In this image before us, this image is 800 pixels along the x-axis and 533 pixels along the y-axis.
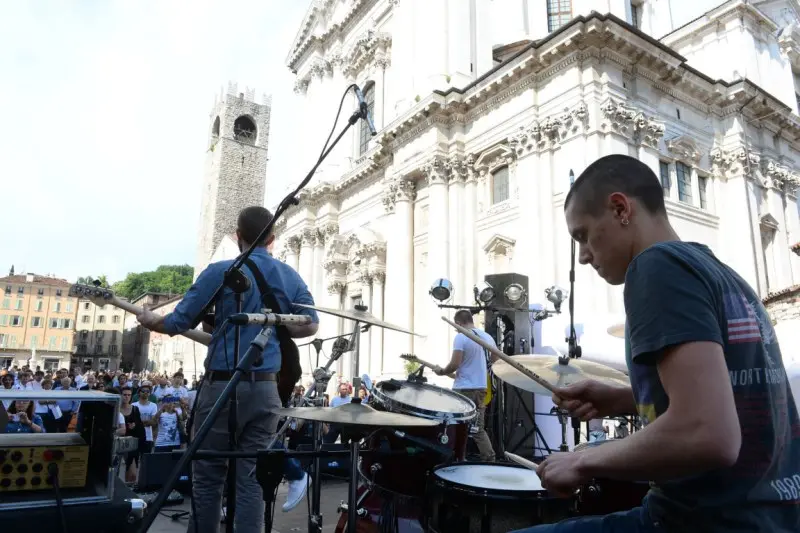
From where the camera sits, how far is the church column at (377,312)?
2184cm

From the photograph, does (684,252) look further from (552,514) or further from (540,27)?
(540,27)

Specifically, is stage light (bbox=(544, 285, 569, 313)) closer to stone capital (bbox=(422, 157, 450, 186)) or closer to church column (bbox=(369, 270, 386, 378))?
stone capital (bbox=(422, 157, 450, 186))

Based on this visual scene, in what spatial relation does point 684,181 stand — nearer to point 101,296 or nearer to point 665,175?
point 665,175

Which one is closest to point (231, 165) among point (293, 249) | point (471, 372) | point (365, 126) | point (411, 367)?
point (293, 249)

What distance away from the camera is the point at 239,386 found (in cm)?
340

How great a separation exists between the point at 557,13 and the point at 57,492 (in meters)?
23.6

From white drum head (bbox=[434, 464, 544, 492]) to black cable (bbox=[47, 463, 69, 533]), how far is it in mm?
1920

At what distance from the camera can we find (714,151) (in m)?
19.1

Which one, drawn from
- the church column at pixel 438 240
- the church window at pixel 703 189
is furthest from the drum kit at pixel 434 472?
the church window at pixel 703 189

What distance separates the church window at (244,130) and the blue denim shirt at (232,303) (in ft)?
202

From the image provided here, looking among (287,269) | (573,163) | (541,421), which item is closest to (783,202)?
(573,163)

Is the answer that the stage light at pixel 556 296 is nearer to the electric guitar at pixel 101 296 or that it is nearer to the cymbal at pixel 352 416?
the cymbal at pixel 352 416

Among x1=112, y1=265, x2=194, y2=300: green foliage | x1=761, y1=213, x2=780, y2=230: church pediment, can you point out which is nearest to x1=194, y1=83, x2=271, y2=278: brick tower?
x1=112, y1=265, x2=194, y2=300: green foliage

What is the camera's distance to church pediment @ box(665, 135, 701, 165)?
57.5 feet
